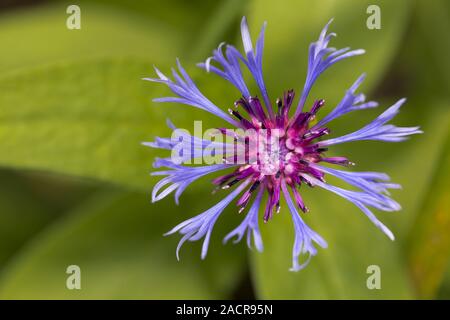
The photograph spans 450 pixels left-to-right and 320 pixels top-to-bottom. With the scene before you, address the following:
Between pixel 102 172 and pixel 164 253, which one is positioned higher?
pixel 102 172

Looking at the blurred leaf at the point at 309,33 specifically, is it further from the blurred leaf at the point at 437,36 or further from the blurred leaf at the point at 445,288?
the blurred leaf at the point at 445,288

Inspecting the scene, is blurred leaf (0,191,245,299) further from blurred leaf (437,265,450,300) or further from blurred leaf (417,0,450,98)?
blurred leaf (417,0,450,98)

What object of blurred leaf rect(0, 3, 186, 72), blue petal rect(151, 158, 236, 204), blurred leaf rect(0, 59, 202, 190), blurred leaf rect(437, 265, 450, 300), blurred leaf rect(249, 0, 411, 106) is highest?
blurred leaf rect(0, 3, 186, 72)

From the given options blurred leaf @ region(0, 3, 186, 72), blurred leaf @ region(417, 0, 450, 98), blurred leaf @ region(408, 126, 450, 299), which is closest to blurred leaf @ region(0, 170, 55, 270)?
blurred leaf @ region(0, 3, 186, 72)

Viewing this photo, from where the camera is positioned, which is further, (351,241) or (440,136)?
(440,136)

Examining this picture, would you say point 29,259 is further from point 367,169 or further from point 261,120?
point 367,169

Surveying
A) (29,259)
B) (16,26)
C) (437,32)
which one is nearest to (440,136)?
(437,32)

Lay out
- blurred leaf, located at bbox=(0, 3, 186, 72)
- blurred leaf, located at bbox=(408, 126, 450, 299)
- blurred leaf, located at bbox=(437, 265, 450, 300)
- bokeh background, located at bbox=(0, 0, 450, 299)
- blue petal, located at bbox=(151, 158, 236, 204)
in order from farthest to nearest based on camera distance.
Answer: blurred leaf, located at bbox=(0, 3, 186, 72)
blurred leaf, located at bbox=(437, 265, 450, 300)
blurred leaf, located at bbox=(408, 126, 450, 299)
bokeh background, located at bbox=(0, 0, 450, 299)
blue petal, located at bbox=(151, 158, 236, 204)

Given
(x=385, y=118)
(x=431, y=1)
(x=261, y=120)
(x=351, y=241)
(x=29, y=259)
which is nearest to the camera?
(x=385, y=118)
